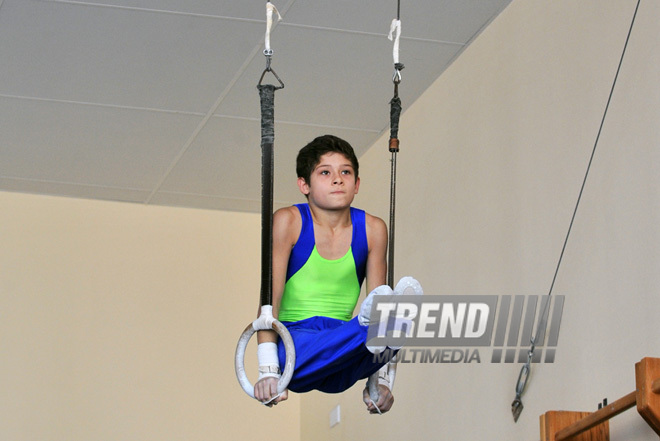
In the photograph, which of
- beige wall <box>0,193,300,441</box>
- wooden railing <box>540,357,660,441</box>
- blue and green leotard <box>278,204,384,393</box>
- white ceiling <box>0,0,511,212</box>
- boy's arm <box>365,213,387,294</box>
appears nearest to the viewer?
wooden railing <box>540,357,660,441</box>

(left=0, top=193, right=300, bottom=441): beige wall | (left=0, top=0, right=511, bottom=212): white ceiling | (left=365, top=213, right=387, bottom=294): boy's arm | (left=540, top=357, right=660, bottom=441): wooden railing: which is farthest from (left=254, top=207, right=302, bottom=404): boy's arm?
(left=0, top=193, right=300, bottom=441): beige wall

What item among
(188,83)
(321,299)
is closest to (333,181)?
(321,299)

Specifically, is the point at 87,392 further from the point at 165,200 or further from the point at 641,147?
the point at 641,147


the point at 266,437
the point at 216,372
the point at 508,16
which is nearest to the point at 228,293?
the point at 216,372

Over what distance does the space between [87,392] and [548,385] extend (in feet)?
9.21

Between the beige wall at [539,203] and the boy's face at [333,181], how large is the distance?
30.8 inches

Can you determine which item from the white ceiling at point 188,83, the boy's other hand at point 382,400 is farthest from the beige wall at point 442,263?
the boy's other hand at point 382,400

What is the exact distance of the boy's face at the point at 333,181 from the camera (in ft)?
8.71

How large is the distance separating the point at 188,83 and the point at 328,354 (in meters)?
2.05

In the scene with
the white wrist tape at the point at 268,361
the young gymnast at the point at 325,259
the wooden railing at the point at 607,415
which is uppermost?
the young gymnast at the point at 325,259

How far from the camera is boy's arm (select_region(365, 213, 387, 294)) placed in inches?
108

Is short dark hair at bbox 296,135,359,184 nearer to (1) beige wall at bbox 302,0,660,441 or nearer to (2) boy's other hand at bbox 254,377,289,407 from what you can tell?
(2) boy's other hand at bbox 254,377,289,407

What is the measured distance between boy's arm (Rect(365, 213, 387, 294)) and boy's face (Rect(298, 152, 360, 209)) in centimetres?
15

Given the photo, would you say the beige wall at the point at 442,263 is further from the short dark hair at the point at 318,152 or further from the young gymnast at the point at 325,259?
the short dark hair at the point at 318,152
